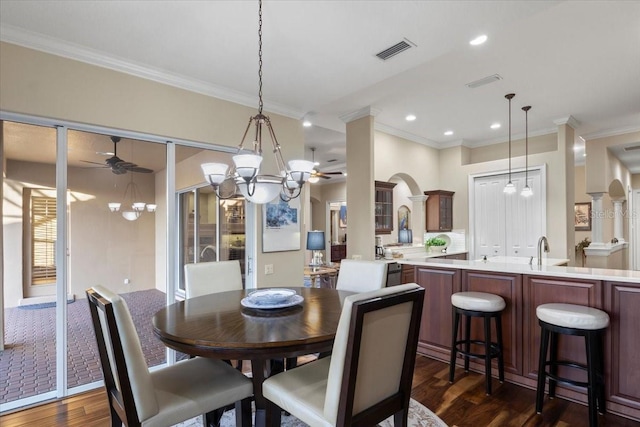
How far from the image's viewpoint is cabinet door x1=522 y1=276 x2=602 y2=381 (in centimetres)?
264

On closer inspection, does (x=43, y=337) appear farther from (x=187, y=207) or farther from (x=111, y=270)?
(x=187, y=207)

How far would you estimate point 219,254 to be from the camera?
13.8 ft

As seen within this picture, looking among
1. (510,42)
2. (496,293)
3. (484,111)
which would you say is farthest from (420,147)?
(496,293)

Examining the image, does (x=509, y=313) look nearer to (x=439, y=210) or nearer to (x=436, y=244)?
(x=436, y=244)

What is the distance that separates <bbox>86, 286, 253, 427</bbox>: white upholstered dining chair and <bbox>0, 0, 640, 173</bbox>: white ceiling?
205cm

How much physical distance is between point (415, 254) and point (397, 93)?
3227mm

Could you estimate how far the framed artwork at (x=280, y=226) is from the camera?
4.06 meters

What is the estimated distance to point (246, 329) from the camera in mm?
1771

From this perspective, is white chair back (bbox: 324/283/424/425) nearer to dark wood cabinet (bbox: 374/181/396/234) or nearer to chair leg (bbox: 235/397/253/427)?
chair leg (bbox: 235/397/253/427)

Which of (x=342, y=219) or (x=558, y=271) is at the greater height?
(x=342, y=219)

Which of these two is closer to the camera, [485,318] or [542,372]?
[542,372]

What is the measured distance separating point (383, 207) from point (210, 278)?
140 inches

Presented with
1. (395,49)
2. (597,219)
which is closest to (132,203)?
(395,49)

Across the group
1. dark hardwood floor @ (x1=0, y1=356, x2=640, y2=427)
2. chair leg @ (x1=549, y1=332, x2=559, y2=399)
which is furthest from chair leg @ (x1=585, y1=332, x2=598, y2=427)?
chair leg @ (x1=549, y1=332, x2=559, y2=399)
